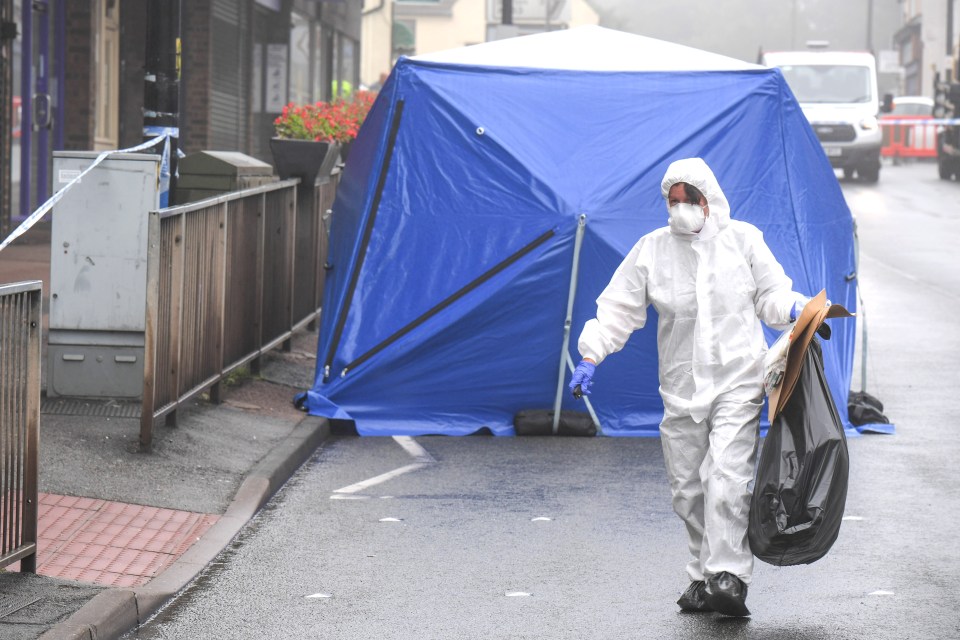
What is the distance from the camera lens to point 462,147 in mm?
10211

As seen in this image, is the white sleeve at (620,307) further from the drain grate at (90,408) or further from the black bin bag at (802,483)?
the drain grate at (90,408)

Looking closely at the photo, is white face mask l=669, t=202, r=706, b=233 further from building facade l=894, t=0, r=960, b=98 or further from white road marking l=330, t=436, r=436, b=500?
building facade l=894, t=0, r=960, b=98

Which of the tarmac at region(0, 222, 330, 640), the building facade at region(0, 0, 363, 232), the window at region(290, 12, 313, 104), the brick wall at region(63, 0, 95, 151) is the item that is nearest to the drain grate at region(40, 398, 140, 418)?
the tarmac at region(0, 222, 330, 640)

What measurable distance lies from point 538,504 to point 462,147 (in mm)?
3156

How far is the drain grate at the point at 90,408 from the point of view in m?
8.52

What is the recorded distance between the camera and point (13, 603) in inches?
211

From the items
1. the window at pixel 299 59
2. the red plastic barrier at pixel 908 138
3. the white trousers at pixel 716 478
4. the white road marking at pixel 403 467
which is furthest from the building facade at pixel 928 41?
the white trousers at pixel 716 478

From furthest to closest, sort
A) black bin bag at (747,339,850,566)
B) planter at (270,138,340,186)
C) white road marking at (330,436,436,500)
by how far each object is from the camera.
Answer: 1. planter at (270,138,340,186)
2. white road marking at (330,436,436,500)
3. black bin bag at (747,339,850,566)

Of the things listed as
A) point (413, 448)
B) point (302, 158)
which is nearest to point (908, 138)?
point (302, 158)

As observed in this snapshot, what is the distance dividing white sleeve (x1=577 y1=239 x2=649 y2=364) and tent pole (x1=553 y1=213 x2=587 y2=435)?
141 inches

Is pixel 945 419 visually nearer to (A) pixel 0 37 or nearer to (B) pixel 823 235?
(B) pixel 823 235

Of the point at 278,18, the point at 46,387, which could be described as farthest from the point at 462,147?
the point at 278,18

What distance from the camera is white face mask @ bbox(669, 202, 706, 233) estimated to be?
19.7 feet

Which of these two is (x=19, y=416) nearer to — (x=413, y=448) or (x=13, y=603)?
(x=13, y=603)
